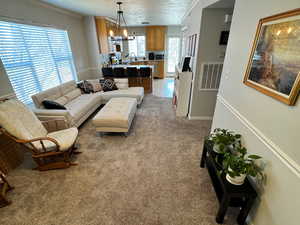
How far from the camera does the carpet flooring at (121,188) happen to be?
56.0 inches

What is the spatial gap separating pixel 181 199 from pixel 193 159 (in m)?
0.71

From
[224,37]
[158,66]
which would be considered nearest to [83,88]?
[224,37]

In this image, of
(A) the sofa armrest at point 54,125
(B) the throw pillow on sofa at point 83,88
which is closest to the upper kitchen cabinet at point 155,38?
(B) the throw pillow on sofa at point 83,88

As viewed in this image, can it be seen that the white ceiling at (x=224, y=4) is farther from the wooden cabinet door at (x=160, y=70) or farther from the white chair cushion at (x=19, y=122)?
the wooden cabinet door at (x=160, y=70)

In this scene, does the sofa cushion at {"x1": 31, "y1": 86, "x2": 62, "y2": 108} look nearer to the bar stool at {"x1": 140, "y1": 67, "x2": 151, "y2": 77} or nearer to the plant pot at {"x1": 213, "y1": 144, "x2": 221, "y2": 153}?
the bar stool at {"x1": 140, "y1": 67, "x2": 151, "y2": 77}

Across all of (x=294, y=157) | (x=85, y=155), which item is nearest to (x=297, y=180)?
(x=294, y=157)

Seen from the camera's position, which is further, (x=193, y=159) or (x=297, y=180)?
(x=193, y=159)

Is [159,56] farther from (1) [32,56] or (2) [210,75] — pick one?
(1) [32,56]

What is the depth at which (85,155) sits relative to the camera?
2.27 metres

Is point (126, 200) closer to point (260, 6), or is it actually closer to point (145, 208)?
point (145, 208)

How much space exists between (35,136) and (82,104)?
52.8 inches

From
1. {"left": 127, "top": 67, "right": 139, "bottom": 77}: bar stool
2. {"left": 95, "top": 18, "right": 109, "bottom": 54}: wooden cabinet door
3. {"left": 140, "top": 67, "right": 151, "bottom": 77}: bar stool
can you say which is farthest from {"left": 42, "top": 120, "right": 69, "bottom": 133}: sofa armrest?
{"left": 95, "top": 18, "right": 109, "bottom": 54}: wooden cabinet door

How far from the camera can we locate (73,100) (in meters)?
3.46

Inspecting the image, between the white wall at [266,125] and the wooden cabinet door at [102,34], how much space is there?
4629 millimetres
